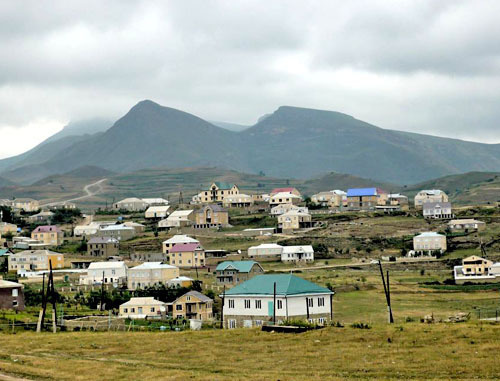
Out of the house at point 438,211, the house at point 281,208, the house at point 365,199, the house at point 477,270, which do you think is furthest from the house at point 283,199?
the house at point 477,270

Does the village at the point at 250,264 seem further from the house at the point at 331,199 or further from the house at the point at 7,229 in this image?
the house at the point at 7,229

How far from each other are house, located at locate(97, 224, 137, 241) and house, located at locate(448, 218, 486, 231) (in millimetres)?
47977

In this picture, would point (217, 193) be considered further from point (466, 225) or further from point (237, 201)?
point (466, 225)

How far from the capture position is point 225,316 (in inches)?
2051

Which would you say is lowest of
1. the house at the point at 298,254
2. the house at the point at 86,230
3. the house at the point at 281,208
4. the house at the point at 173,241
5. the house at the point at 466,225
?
the house at the point at 298,254

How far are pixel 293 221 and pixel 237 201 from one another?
110 feet

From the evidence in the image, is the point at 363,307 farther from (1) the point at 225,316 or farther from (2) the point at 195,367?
(2) the point at 195,367

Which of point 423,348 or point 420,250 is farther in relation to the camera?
point 420,250

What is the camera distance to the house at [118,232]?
129875 millimetres

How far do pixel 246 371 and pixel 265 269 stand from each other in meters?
66.0

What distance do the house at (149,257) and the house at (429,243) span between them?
31.4 m

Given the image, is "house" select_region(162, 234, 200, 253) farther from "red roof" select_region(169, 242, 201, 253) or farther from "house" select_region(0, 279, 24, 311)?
"house" select_region(0, 279, 24, 311)

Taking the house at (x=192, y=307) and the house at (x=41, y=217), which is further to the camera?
the house at (x=41, y=217)

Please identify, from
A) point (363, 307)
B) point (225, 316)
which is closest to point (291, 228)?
point (363, 307)
